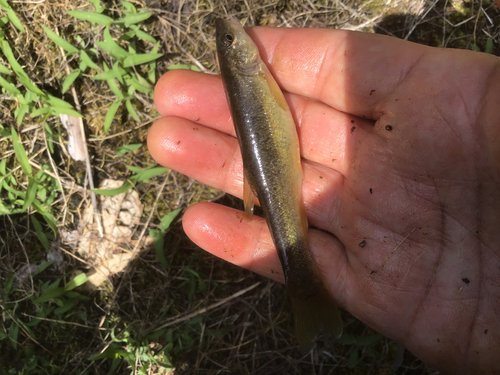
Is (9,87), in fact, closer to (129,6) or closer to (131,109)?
(131,109)

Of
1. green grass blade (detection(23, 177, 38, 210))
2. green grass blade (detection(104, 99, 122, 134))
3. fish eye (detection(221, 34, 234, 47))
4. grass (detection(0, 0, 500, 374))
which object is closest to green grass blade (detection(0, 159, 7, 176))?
grass (detection(0, 0, 500, 374))

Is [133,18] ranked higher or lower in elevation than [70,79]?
higher

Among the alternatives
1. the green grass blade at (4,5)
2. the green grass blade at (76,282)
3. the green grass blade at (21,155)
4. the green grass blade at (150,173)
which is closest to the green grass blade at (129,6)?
the green grass blade at (4,5)

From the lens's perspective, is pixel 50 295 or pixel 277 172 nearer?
pixel 277 172

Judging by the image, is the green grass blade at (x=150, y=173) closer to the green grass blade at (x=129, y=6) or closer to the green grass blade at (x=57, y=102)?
the green grass blade at (x=57, y=102)

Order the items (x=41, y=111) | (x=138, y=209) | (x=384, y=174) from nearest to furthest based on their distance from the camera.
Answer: (x=384, y=174) < (x=41, y=111) < (x=138, y=209)

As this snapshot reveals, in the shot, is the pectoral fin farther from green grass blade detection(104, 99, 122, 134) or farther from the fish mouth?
green grass blade detection(104, 99, 122, 134)

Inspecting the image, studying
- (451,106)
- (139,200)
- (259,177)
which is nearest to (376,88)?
(451,106)

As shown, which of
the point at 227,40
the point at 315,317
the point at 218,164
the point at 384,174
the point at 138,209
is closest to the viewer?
the point at 384,174

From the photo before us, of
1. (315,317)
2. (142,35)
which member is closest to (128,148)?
(142,35)
